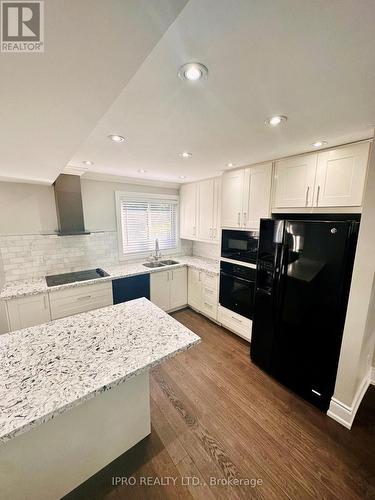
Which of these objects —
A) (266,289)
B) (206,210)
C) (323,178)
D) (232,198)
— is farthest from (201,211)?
(323,178)

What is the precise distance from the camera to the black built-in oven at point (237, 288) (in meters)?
2.50

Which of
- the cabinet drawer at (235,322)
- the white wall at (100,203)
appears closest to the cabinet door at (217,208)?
the cabinet drawer at (235,322)

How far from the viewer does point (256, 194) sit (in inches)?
92.9

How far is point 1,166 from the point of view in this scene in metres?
1.72

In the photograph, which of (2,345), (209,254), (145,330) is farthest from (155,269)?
(2,345)

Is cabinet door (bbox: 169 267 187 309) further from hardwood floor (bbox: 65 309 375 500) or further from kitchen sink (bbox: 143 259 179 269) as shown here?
hardwood floor (bbox: 65 309 375 500)

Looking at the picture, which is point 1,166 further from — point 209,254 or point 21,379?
point 209,254

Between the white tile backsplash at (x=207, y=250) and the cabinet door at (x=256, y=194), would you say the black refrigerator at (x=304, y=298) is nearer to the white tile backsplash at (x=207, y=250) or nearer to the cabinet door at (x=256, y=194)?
the cabinet door at (x=256, y=194)

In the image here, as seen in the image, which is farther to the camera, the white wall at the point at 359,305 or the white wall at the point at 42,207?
the white wall at the point at 42,207

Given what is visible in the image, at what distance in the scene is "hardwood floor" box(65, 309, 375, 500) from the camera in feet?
4.10

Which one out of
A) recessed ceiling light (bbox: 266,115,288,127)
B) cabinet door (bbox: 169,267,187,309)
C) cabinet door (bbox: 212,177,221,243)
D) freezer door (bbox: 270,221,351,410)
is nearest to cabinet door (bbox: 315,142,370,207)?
freezer door (bbox: 270,221,351,410)

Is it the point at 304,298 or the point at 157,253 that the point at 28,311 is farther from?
the point at 304,298

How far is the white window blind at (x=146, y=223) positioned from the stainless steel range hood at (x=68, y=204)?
661 millimetres

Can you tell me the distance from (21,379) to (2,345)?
0.40 m
